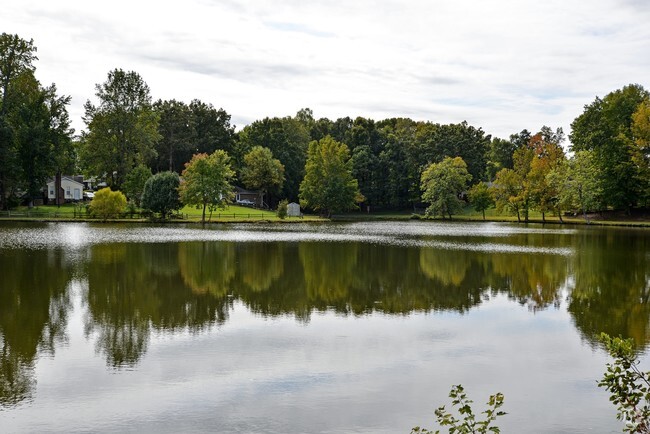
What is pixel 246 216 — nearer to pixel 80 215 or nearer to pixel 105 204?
pixel 105 204

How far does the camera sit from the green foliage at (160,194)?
212 feet

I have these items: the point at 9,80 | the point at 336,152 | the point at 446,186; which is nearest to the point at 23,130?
the point at 9,80

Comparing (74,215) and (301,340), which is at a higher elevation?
(74,215)

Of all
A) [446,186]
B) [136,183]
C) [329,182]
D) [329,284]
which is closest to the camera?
[329,284]

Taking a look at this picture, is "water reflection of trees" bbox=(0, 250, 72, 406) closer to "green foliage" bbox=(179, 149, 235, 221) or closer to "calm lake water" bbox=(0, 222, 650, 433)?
"calm lake water" bbox=(0, 222, 650, 433)

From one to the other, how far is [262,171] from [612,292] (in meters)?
72.2

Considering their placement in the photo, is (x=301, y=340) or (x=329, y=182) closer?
(x=301, y=340)

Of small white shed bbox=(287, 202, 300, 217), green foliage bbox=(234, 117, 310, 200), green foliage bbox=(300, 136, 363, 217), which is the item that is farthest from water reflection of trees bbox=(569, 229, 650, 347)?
green foliage bbox=(234, 117, 310, 200)

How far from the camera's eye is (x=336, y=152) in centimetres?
8788

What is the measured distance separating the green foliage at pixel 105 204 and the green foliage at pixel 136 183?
7414mm

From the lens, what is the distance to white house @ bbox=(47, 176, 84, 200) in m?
85.9

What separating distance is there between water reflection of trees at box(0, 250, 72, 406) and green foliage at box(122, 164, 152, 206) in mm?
45714

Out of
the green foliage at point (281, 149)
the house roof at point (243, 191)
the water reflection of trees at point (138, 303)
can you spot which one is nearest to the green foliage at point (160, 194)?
the house roof at point (243, 191)

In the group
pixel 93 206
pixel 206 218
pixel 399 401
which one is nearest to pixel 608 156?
pixel 206 218
